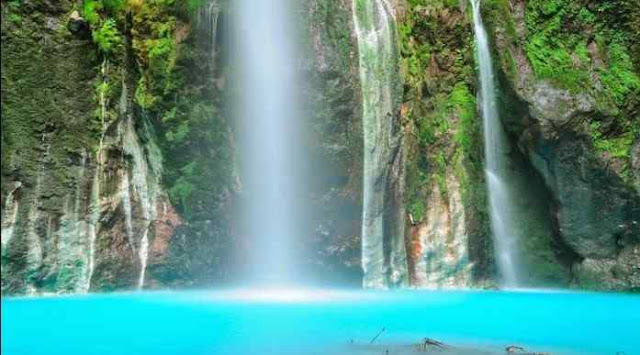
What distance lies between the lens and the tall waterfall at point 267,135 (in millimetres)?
12164

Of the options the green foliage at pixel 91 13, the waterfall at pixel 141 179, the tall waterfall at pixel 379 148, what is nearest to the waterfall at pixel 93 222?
the waterfall at pixel 141 179

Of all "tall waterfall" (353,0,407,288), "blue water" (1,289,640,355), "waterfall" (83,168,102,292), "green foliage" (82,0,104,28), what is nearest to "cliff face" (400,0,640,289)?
"tall waterfall" (353,0,407,288)

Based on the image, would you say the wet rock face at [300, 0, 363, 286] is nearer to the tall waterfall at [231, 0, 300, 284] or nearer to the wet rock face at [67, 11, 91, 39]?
the tall waterfall at [231, 0, 300, 284]

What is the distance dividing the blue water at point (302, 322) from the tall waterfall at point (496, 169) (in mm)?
2381

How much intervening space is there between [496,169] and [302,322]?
7730mm

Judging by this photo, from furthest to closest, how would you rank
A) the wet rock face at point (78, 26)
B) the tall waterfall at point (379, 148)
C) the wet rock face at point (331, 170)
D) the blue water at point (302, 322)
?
1. the tall waterfall at point (379, 148)
2. the wet rock face at point (331, 170)
3. the wet rock face at point (78, 26)
4. the blue water at point (302, 322)

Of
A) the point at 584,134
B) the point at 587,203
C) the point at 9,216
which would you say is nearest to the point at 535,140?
the point at 584,134

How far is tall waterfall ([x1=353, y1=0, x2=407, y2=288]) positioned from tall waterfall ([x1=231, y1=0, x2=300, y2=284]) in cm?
140

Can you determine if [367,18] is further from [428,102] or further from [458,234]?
[458,234]

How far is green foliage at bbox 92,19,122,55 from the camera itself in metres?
11.6

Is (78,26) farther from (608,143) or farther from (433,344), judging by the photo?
(608,143)

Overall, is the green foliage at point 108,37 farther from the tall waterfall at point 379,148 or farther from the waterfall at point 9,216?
the tall waterfall at point 379,148

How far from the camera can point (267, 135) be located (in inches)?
492

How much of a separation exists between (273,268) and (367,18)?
213 inches
